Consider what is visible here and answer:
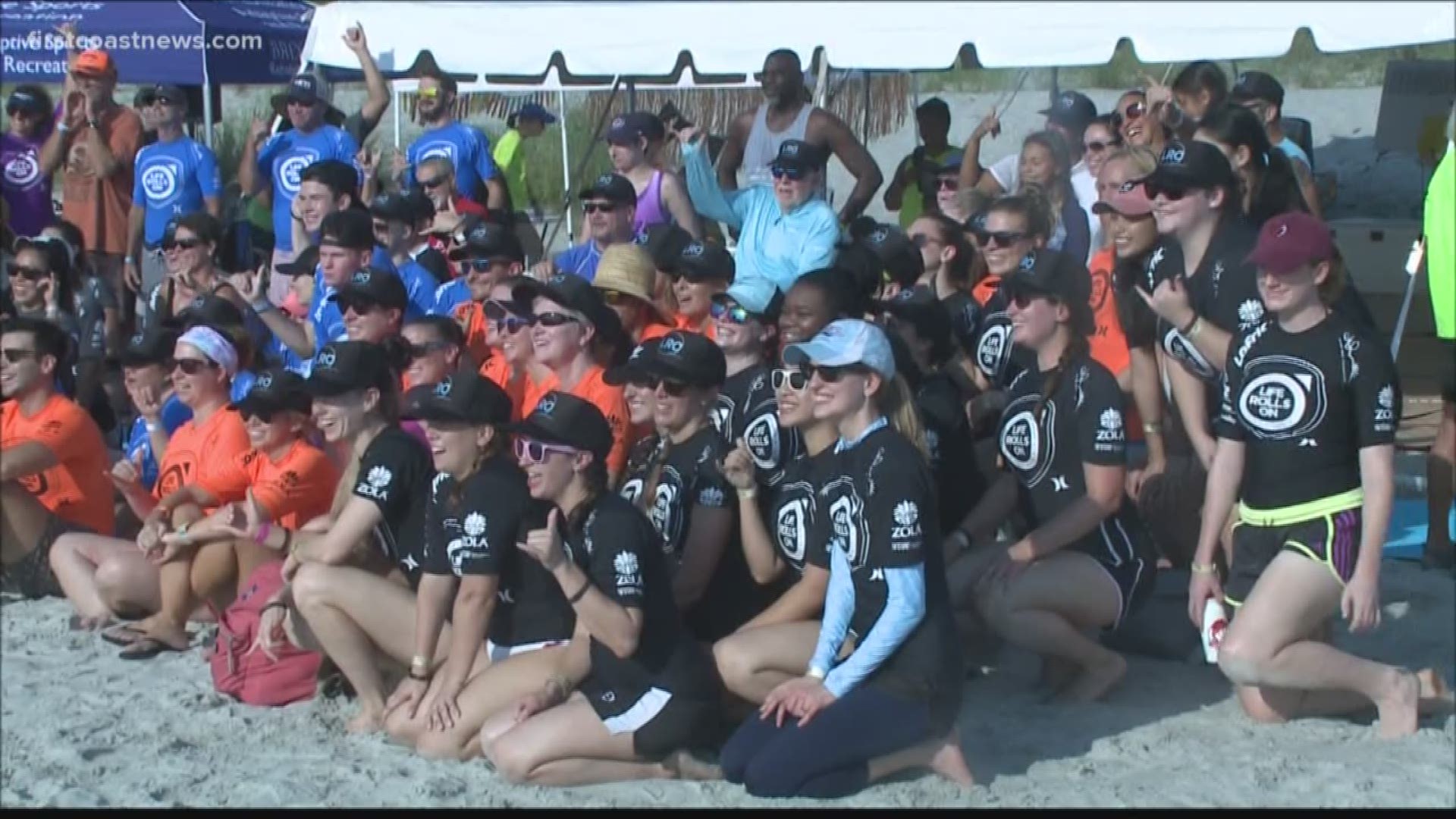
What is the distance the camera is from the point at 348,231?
715 cm

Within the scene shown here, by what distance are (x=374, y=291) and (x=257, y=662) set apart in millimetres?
1456

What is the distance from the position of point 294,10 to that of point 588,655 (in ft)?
33.7

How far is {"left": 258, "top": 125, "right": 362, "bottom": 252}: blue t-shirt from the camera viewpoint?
32.1 feet

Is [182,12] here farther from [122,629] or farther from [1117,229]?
[1117,229]

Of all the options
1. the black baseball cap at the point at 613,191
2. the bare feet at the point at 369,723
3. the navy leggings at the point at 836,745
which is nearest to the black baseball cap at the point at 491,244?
the black baseball cap at the point at 613,191

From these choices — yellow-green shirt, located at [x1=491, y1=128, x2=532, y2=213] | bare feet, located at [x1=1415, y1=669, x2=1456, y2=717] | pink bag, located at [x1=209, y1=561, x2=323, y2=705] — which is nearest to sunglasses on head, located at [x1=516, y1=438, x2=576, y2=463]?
pink bag, located at [x1=209, y1=561, x2=323, y2=705]

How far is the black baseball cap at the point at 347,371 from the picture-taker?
223 inches

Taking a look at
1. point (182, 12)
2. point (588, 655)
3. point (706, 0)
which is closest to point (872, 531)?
point (588, 655)

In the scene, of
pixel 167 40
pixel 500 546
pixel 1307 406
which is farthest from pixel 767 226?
pixel 167 40

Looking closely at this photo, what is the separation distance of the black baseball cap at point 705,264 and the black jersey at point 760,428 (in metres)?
0.62

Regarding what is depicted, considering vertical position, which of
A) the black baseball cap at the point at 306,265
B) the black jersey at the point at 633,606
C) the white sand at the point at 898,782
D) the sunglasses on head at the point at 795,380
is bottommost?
the white sand at the point at 898,782

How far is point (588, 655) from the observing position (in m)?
4.97

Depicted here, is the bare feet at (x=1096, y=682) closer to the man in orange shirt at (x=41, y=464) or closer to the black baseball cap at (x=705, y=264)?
the black baseball cap at (x=705, y=264)

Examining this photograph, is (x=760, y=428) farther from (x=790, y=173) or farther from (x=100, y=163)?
(x=100, y=163)
